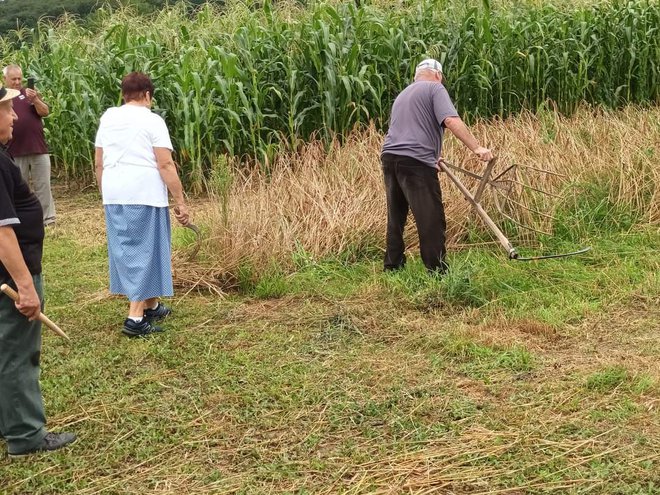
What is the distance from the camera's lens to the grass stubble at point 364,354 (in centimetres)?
355

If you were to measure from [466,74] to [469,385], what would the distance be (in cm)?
684

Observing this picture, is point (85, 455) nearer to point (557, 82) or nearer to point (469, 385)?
point (469, 385)

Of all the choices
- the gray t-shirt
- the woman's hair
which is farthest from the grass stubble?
the woman's hair

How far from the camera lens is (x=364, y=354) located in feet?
16.0

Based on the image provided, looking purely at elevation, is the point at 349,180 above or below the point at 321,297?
above

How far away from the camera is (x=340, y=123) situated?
396 inches

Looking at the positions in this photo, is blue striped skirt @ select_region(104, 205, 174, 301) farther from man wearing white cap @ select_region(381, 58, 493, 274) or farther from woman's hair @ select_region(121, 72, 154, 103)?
man wearing white cap @ select_region(381, 58, 493, 274)

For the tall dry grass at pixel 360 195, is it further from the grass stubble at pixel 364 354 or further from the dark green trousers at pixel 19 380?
the dark green trousers at pixel 19 380

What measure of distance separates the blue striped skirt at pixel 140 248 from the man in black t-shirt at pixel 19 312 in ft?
4.68

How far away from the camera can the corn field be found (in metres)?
9.64

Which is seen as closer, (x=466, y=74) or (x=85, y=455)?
(x=85, y=455)

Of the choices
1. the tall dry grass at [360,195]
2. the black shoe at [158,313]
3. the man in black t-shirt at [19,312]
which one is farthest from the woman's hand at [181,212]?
the man in black t-shirt at [19,312]

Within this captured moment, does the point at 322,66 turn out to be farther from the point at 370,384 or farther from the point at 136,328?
the point at 370,384

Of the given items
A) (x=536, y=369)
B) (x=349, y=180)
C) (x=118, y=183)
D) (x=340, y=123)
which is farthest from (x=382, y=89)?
(x=536, y=369)
